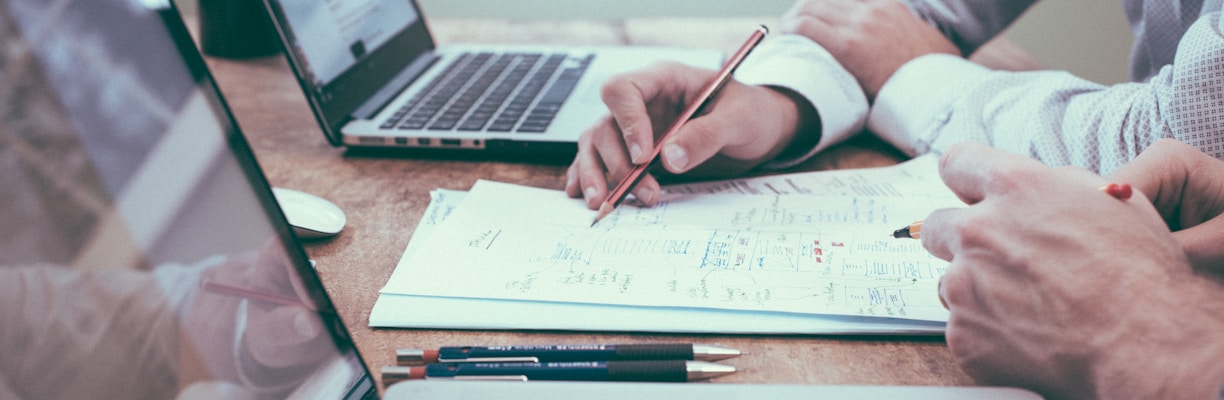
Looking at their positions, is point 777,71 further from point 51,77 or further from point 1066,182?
point 51,77

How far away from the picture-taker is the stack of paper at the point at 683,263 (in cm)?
46

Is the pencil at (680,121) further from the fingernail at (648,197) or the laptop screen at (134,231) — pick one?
the laptop screen at (134,231)

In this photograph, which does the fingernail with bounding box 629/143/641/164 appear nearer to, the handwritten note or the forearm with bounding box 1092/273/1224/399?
the handwritten note

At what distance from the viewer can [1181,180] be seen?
451 millimetres

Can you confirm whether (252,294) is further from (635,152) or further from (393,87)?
(393,87)

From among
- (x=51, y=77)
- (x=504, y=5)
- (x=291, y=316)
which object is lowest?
Result: (x=504, y=5)

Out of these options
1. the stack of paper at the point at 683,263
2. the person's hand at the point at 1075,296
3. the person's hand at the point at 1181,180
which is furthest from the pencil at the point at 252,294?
the person's hand at the point at 1181,180

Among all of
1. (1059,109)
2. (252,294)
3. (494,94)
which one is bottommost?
(1059,109)

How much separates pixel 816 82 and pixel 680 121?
191mm

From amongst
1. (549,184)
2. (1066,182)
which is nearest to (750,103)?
(549,184)

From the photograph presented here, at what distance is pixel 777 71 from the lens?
76cm

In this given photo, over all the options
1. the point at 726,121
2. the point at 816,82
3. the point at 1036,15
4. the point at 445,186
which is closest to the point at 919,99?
the point at 816,82

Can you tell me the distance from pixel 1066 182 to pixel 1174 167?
101 millimetres

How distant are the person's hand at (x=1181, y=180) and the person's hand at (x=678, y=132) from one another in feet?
0.93
